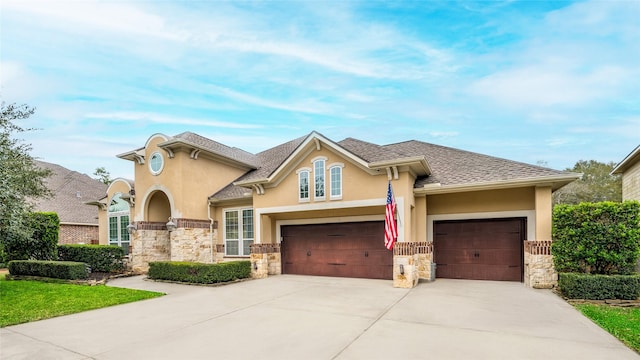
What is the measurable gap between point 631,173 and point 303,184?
1415 centimetres

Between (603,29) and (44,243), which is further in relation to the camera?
(44,243)

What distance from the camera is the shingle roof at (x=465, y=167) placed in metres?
11.2

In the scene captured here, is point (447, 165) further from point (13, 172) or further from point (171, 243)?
point (13, 172)

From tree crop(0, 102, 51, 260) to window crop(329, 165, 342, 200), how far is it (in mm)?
9742

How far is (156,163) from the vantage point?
53.9 ft

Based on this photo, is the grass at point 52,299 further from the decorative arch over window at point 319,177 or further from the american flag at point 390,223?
the american flag at point 390,223

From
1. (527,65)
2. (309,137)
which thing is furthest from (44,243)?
(527,65)

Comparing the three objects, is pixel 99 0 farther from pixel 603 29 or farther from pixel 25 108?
pixel 603 29

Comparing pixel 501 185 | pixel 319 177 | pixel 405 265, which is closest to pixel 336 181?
pixel 319 177

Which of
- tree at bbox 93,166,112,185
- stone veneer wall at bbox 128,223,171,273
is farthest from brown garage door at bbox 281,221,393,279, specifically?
tree at bbox 93,166,112,185

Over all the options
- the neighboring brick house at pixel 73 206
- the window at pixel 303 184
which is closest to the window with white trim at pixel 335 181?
the window at pixel 303 184

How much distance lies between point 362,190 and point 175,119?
11.6 metres

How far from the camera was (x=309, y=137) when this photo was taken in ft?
41.9

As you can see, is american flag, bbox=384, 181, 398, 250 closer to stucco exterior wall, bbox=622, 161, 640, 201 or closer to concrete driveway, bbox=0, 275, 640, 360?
concrete driveway, bbox=0, 275, 640, 360
